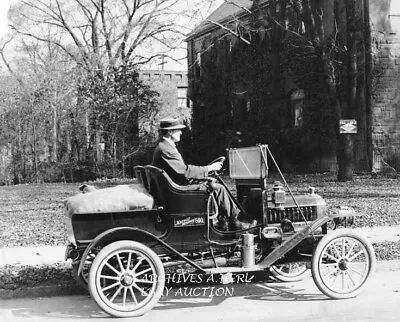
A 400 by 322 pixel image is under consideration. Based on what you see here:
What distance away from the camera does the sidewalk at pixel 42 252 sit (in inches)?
328

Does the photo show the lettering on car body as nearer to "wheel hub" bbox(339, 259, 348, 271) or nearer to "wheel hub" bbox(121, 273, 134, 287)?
"wheel hub" bbox(121, 273, 134, 287)

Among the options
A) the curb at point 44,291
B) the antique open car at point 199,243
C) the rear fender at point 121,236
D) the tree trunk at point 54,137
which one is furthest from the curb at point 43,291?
the tree trunk at point 54,137

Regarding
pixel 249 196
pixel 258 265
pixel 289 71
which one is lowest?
pixel 258 265

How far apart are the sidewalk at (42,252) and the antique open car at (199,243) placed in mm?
1977

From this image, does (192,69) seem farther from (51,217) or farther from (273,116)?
(51,217)

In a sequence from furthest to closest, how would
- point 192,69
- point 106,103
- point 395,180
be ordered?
point 192,69
point 106,103
point 395,180

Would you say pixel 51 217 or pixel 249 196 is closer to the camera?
pixel 249 196

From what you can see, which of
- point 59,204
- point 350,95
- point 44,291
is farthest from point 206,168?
point 350,95

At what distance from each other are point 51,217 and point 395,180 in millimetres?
12768

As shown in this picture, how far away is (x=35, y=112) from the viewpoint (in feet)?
86.0

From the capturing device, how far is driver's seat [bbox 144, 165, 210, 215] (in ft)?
19.9

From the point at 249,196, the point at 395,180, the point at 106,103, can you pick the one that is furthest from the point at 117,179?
the point at 249,196

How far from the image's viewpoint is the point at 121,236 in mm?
6004

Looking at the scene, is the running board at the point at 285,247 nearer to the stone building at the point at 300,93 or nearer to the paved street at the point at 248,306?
the paved street at the point at 248,306
